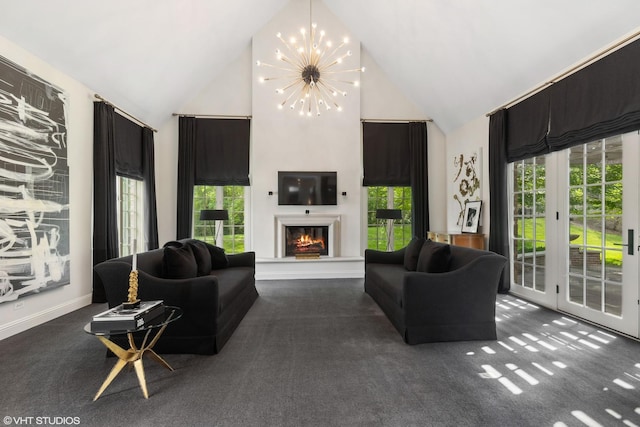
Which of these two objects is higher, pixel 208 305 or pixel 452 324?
pixel 208 305

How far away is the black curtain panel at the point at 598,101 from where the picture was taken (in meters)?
2.86

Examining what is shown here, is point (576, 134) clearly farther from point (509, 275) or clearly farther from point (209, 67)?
point (209, 67)

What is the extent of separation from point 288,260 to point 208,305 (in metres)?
3.36

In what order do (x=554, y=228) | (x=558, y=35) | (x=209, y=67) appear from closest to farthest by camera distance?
(x=558, y=35) < (x=554, y=228) < (x=209, y=67)

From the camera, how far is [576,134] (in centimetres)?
345

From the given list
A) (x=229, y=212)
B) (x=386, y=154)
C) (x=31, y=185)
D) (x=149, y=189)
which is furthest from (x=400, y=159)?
(x=31, y=185)

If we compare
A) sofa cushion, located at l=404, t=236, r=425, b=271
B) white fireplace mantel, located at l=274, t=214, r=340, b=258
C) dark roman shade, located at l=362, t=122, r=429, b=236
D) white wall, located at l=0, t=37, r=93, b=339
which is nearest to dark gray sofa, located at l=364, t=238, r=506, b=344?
sofa cushion, located at l=404, t=236, r=425, b=271

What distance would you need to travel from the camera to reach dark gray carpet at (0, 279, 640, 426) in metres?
1.84

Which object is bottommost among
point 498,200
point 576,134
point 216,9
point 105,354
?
point 105,354

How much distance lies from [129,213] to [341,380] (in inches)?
200

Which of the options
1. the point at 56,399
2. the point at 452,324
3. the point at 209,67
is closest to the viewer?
the point at 56,399

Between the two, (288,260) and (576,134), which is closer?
(576,134)

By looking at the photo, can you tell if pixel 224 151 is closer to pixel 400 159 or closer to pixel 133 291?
pixel 400 159

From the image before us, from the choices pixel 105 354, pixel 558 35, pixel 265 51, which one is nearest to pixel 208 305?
pixel 105 354
